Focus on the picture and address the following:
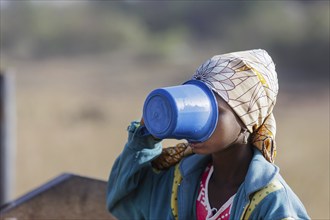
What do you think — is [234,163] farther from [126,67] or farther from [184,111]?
[126,67]

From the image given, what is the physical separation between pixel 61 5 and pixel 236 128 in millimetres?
15721

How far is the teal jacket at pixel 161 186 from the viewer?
1615 mm

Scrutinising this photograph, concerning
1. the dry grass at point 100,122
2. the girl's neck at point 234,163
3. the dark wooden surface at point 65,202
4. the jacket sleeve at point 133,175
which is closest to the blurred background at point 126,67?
the dry grass at point 100,122

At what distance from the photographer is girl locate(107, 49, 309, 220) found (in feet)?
5.28

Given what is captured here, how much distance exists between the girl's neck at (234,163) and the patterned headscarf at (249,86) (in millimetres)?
42

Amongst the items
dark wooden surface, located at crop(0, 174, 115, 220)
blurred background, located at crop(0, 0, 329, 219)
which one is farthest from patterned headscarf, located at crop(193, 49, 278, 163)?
blurred background, located at crop(0, 0, 329, 219)

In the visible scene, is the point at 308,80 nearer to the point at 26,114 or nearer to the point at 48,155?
the point at 26,114

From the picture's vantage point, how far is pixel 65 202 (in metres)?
2.44

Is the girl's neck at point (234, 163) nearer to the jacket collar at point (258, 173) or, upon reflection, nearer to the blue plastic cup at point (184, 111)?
the jacket collar at point (258, 173)

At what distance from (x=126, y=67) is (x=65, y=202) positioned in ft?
31.7

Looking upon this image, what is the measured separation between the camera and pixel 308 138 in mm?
7328

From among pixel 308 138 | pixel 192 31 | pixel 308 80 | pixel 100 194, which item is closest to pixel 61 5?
pixel 192 31

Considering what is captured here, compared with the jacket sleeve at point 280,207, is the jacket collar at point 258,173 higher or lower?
higher

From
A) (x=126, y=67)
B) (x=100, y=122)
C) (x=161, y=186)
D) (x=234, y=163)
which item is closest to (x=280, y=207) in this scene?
(x=234, y=163)
